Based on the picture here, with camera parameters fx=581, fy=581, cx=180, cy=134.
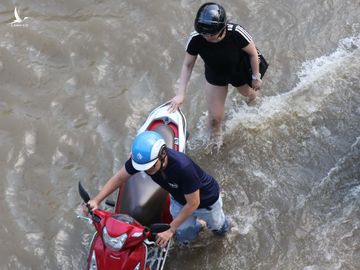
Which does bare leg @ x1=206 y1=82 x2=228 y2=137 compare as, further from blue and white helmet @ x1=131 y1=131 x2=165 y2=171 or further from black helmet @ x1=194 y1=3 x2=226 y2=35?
blue and white helmet @ x1=131 y1=131 x2=165 y2=171

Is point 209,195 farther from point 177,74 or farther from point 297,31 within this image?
point 297,31

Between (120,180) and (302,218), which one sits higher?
(120,180)

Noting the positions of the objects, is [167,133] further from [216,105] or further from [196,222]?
[196,222]

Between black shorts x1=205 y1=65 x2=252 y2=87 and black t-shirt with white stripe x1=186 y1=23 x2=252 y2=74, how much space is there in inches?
7.8

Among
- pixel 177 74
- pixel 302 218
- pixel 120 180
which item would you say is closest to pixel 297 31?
pixel 177 74

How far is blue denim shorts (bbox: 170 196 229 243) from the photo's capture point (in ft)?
19.4

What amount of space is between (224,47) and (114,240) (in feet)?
8.01

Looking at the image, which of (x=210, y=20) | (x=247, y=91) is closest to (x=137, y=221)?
(x=210, y=20)

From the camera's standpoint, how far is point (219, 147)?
25.6ft

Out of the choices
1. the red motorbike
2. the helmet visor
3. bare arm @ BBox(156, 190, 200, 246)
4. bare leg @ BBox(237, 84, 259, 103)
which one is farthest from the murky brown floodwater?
the helmet visor

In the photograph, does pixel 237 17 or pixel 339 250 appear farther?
pixel 237 17

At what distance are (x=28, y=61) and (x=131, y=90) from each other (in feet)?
5.06

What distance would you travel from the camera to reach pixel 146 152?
16.3 feet

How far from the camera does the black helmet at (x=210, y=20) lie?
588 centimetres
